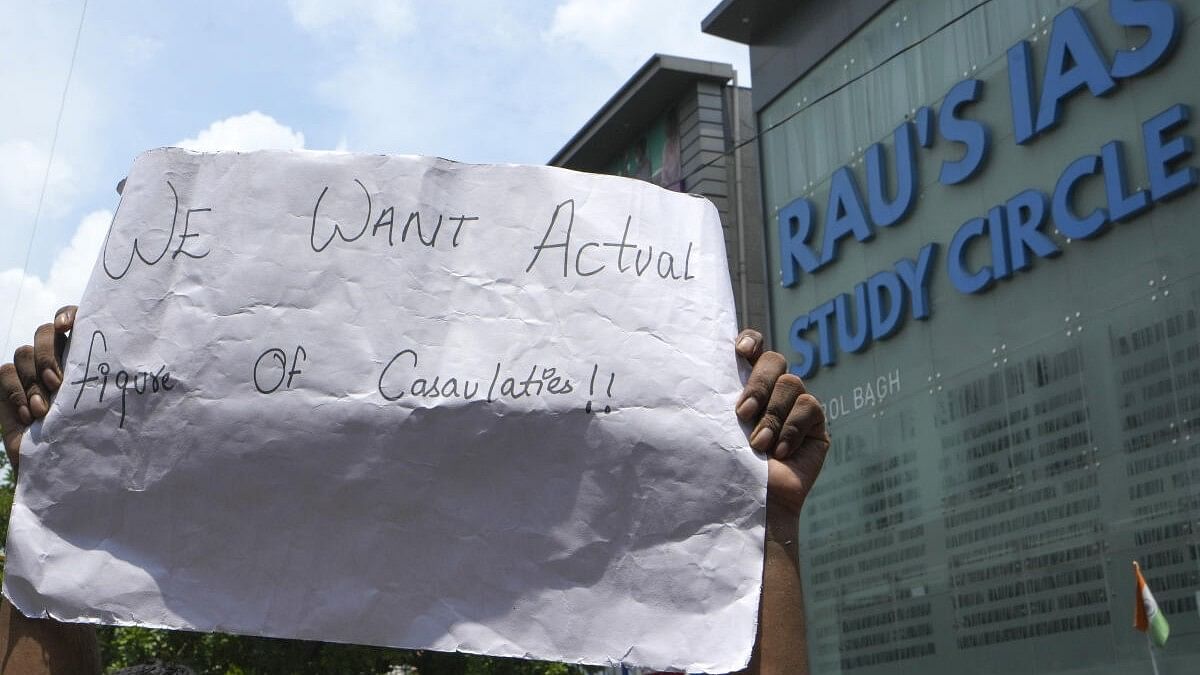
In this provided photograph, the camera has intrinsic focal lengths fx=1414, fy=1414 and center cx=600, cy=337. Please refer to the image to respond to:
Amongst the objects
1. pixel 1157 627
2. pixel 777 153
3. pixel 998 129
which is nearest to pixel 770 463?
Result: pixel 1157 627

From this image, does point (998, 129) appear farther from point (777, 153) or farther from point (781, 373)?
point (781, 373)

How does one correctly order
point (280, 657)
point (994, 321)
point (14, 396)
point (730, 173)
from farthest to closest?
point (730, 173) → point (994, 321) → point (280, 657) → point (14, 396)

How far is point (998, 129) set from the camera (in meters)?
14.0

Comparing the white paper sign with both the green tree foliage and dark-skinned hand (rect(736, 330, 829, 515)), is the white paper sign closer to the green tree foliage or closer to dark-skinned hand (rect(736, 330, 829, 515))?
dark-skinned hand (rect(736, 330, 829, 515))

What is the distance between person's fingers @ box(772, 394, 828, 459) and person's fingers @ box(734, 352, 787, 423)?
8 cm

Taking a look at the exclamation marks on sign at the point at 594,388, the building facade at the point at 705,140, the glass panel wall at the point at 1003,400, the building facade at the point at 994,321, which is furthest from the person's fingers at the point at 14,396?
the building facade at the point at 705,140

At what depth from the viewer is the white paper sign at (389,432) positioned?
350cm

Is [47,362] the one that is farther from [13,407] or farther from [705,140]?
[705,140]

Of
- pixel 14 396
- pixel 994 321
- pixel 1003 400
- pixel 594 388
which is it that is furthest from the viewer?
pixel 994 321

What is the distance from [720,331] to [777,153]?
1514cm

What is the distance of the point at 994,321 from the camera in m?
14.0

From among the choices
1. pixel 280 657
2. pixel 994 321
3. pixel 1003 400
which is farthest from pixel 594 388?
pixel 994 321

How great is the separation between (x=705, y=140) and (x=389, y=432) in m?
18.6

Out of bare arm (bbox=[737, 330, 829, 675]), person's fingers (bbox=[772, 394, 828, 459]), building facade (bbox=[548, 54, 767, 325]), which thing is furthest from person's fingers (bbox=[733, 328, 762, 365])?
building facade (bbox=[548, 54, 767, 325])
